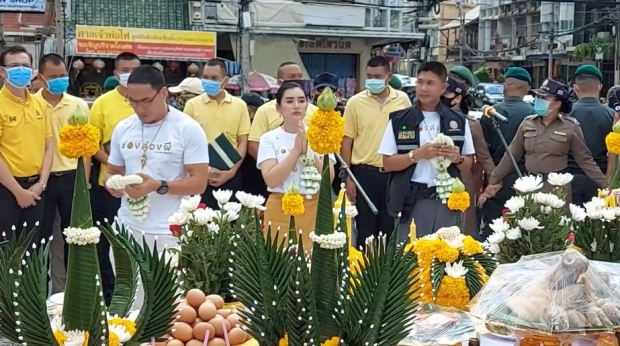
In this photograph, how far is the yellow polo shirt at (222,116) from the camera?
17.0 ft

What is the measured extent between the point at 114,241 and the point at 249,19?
16.5 meters

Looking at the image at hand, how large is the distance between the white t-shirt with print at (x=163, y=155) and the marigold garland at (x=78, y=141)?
167cm

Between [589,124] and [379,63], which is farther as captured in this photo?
[379,63]

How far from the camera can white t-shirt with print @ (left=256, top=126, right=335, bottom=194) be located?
403 cm

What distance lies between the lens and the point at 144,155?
140 inches

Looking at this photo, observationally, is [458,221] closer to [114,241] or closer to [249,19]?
[114,241]

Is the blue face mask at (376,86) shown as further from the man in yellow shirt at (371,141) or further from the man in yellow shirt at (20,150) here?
the man in yellow shirt at (20,150)

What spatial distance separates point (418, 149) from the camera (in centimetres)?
390

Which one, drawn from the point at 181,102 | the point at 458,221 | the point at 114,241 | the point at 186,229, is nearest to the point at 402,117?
the point at 458,221

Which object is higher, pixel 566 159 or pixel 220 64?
pixel 220 64

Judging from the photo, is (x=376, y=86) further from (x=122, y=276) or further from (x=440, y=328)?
(x=122, y=276)

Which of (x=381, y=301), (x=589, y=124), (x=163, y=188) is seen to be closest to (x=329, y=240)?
(x=381, y=301)

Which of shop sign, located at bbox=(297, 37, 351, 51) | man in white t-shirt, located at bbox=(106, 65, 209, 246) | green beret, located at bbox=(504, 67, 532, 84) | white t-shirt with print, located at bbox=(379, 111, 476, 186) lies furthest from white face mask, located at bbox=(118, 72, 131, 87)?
shop sign, located at bbox=(297, 37, 351, 51)

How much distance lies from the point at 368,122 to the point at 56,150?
2047 mm
